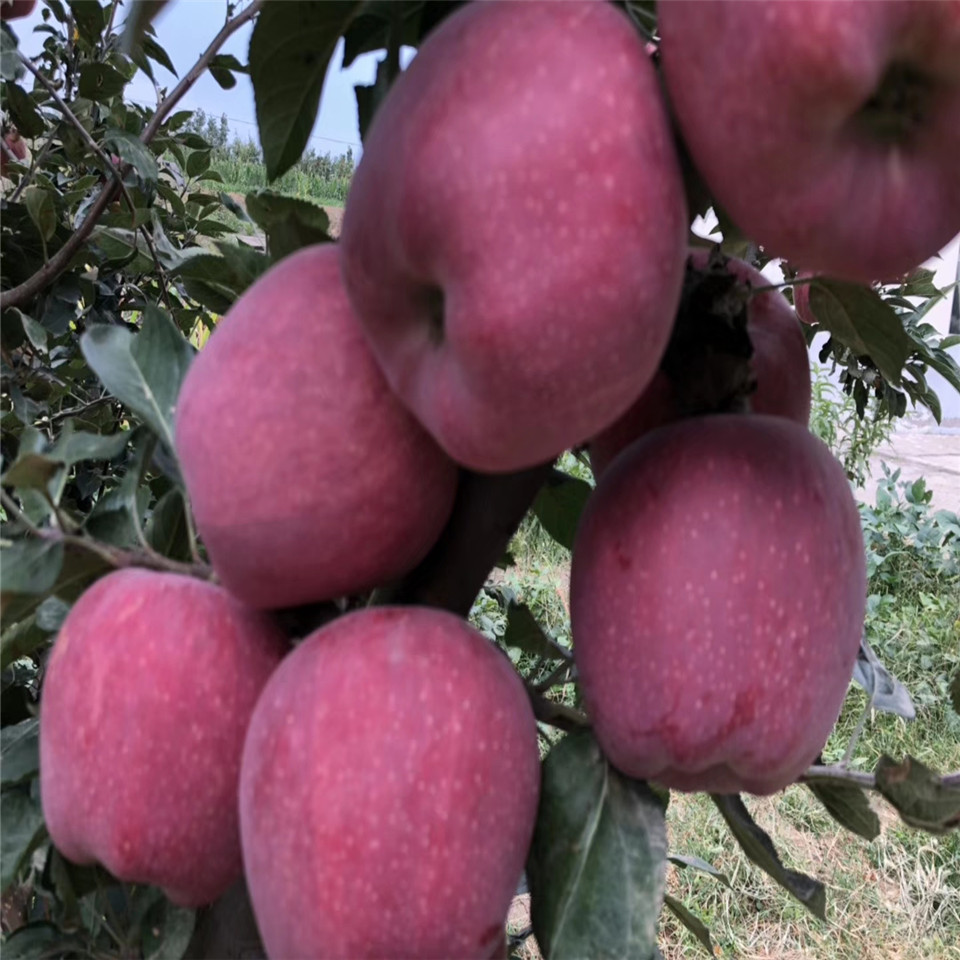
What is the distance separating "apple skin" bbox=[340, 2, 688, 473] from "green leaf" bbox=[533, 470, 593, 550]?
1.03ft

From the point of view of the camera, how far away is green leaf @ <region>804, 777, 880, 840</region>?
619mm

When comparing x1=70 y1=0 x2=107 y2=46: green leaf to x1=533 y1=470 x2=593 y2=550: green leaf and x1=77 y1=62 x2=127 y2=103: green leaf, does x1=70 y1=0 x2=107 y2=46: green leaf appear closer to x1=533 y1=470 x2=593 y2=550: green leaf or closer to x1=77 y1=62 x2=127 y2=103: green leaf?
x1=77 y1=62 x2=127 y2=103: green leaf

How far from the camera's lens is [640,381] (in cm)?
40

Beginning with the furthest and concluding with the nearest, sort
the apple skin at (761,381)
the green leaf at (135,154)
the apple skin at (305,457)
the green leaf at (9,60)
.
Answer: the green leaf at (135,154)
the green leaf at (9,60)
the apple skin at (761,381)
the apple skin at (305,457)

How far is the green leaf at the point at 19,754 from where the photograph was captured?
59cm

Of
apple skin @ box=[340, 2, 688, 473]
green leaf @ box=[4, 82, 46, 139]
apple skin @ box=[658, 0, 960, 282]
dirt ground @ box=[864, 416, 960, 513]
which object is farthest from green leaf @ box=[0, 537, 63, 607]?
dirt ground @ box=[864, 416, 960, 513]

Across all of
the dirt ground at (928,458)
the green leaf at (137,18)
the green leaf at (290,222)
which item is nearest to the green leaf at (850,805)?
the green leaf at (290,222)

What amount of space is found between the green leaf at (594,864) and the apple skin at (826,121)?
28 centimetres

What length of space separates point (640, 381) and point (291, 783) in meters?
0.23

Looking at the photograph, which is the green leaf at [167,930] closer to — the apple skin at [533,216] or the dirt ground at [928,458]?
the apple skin at [533,216]

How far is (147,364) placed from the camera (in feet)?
2.11

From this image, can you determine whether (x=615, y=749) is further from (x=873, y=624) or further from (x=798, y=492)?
(x=873, y=624)

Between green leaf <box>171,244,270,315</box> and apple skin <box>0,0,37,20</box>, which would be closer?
green leaf <box>171,244,270,315</box>

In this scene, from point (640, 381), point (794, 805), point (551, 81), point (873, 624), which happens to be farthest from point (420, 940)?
point (873, 624)
